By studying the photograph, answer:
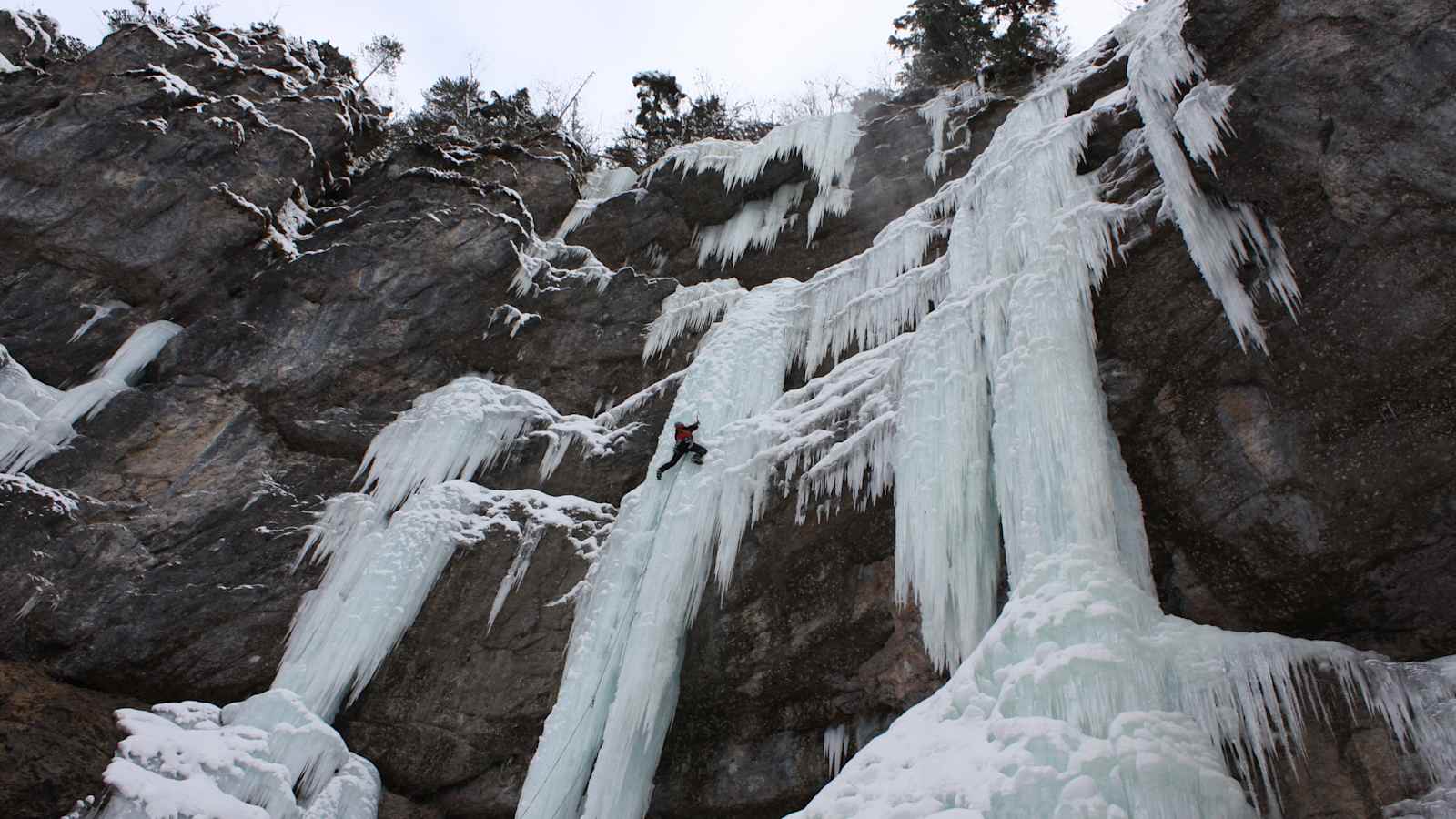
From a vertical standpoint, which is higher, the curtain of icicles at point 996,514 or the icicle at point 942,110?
the icicle at point 942,110

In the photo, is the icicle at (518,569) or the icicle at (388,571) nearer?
the icicle at (388,571)

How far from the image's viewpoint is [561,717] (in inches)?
284

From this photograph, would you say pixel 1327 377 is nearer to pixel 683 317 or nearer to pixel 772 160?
pixel 683 317

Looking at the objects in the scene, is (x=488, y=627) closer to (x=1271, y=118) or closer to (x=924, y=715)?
(x=924, y=715)

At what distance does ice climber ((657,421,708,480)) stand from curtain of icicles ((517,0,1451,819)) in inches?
6.8

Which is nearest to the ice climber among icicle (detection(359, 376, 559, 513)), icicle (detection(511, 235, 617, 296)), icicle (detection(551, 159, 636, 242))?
icicle (detection(359, 376, 559, 513))

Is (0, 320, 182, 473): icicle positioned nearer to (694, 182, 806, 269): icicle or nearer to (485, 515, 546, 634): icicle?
(485, 515, 546, 634): icicle

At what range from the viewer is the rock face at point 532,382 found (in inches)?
211

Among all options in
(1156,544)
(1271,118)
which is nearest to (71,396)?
(1156,544)

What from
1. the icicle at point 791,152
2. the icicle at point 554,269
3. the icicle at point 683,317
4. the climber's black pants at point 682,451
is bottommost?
the climber's black pants at point 682,451

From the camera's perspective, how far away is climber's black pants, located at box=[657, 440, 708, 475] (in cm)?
848

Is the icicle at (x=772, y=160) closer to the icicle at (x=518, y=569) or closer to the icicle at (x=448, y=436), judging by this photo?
the icicle at (x=448, y=436)

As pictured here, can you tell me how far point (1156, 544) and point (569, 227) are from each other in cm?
1064

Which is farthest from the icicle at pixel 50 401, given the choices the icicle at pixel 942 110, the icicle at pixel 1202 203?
the icicle at pixel 1202 203
